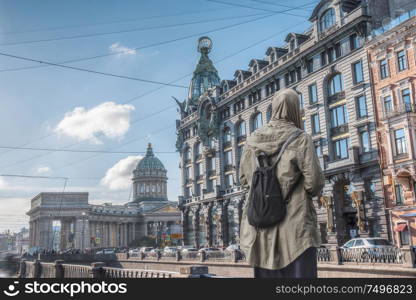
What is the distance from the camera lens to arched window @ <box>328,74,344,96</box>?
40812 millimetres

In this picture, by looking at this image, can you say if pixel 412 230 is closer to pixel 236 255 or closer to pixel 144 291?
pixel 236 255

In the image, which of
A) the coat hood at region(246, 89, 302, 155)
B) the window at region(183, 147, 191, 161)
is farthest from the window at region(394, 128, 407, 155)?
the window at region(183, 147, 191, 161)

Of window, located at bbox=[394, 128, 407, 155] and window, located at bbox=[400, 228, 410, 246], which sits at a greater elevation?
window, located at bbox=[394, 128, 407, 155]

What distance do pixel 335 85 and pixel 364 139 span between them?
6215mm

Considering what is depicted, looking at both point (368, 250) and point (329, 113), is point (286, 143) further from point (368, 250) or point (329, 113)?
point (329, 113)

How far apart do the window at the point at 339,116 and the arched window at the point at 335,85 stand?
4.96ft

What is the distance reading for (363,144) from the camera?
3800cm

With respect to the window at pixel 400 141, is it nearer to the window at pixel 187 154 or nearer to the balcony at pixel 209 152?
the balcony at pixel 209 152

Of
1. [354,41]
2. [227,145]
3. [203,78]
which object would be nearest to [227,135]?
[227,145]

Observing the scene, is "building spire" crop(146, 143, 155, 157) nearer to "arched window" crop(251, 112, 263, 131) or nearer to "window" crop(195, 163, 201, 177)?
"window" crop(195, 163, 201, 177)

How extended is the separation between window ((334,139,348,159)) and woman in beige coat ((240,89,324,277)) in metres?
36.3

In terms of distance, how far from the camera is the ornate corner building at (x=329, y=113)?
123 feet

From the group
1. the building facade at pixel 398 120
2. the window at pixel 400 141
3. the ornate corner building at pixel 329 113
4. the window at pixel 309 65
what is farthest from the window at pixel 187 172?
the window at pixel 400 141

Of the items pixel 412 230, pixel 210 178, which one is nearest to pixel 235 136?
pixel 210 178
